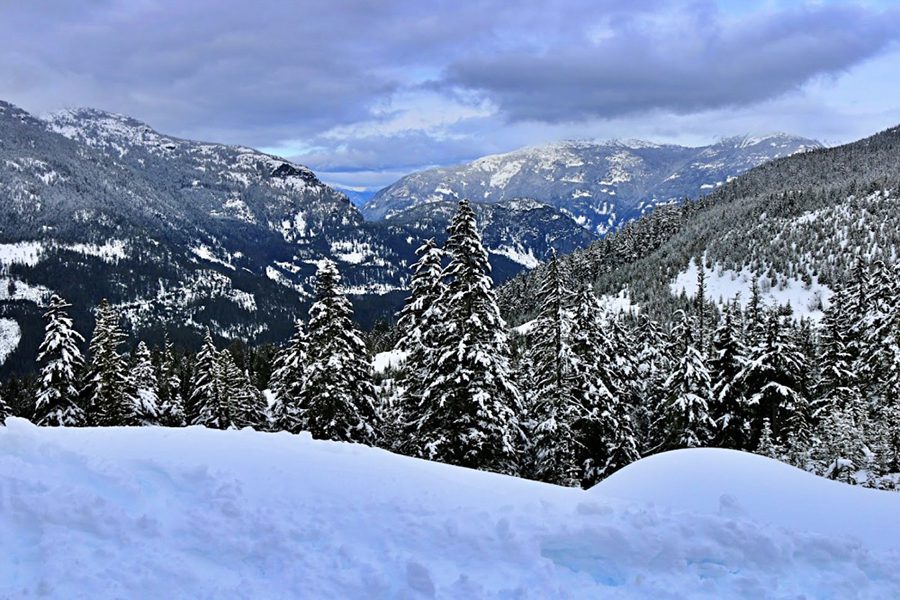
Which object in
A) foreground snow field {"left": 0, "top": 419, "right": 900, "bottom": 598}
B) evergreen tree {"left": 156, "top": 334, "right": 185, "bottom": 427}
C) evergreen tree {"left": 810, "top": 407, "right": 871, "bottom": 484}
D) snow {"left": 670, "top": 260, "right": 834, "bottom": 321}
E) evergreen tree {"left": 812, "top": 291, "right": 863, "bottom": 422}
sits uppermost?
snow {"left": 670, "top": 260, "right": 834, "bottom": 321}

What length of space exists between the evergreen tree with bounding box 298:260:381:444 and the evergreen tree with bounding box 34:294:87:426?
37.1 feet

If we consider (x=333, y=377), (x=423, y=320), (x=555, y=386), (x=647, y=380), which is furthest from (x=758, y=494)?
(x=647, y=380)

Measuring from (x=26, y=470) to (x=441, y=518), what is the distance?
619cm

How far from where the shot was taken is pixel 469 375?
62.8ft

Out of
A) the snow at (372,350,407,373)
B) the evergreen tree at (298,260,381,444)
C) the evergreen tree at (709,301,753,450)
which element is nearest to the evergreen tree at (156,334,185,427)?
the evergreen tree at (298,260,381,444)

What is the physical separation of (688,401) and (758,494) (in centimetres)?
1856

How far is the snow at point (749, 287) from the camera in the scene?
310ft

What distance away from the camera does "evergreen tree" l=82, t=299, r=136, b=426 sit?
90.0 ft

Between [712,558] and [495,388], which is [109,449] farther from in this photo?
[495,388]

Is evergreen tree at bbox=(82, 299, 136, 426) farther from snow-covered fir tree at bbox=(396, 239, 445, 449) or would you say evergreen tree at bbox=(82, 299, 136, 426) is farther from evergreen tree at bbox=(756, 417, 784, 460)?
evergreen tree at bbox=(756, 417, 784, 460)

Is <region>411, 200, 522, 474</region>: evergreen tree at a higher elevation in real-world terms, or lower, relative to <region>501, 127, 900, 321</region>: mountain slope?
lower

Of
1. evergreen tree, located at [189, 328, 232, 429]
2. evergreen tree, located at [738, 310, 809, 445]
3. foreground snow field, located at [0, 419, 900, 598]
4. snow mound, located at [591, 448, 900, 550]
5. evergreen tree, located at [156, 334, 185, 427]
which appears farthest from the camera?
evergreen tree, located at [156, 334, 185, 427]

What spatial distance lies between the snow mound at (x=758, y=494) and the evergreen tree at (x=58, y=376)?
82.8 ft

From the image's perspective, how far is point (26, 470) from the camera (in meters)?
8.41
